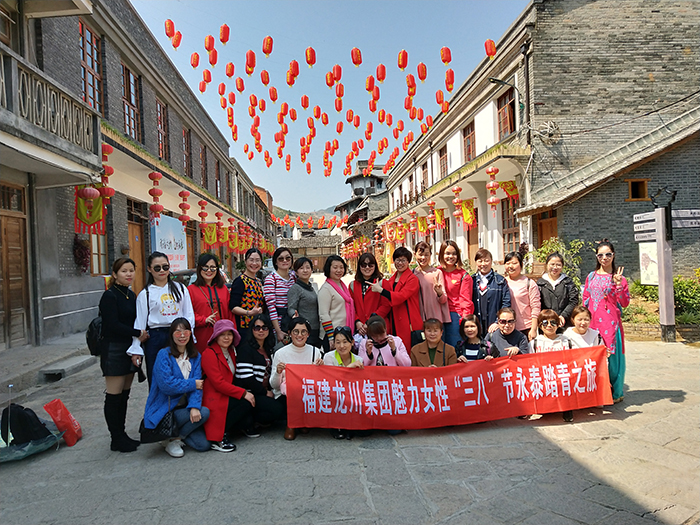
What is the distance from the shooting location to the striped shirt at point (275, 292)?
15.3ft

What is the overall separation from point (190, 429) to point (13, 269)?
5.61 m

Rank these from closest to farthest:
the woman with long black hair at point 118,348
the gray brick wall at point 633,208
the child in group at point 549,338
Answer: the woman with long black hair at point 118,348 < the child in group at point 549,338 < the gray brick wall at point 633,208

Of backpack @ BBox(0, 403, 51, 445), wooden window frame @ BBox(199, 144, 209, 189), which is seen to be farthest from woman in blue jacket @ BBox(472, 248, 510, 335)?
wooden window frame @ BBox(199, 144, 209, 189)

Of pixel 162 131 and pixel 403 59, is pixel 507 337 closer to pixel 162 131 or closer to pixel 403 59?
pixel 403 59

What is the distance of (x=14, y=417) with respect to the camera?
370cm

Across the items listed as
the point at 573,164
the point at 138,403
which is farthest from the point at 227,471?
the point at 573,164

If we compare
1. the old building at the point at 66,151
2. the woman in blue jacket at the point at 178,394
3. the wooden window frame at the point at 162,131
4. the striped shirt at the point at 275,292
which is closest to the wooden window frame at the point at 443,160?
the wooden window frame at the point at 162,131

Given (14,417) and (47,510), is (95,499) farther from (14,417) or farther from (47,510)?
(14,417)

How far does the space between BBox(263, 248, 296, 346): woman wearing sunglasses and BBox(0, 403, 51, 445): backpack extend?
218 centimetres

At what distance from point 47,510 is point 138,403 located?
2.34 meters

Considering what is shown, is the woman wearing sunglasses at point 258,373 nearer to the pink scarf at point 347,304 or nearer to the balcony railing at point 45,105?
the pink scarf at point 347,304

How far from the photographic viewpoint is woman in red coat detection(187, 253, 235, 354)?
432 cm

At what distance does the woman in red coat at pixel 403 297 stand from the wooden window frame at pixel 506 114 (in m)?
10.4

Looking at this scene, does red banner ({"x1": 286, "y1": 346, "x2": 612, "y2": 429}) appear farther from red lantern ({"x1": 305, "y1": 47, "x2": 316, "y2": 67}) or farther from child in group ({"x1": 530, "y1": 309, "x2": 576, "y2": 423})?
red lantern ({"x1": 305, "y1": 47, "x2": 316, "y2": 67})
